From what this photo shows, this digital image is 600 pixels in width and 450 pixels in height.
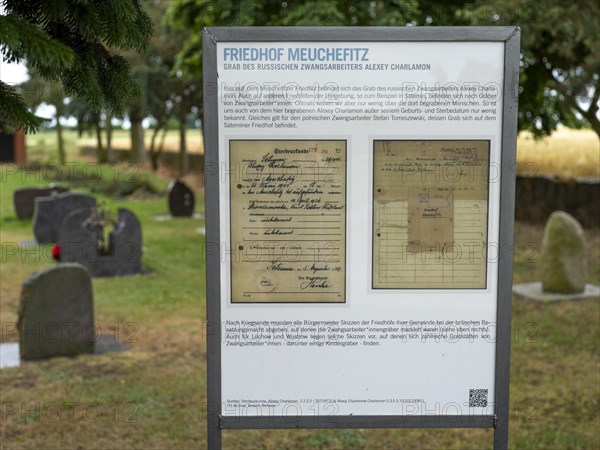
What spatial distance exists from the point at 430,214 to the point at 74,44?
1.89 meters

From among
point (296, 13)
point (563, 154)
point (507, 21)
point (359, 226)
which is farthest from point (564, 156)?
point (359, 226)

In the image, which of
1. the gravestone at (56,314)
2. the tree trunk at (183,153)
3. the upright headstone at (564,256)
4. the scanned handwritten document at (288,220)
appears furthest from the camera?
the tree trunk at (183,153)

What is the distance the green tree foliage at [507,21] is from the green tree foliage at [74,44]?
21.0 ft

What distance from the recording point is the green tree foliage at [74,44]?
8.30 feet

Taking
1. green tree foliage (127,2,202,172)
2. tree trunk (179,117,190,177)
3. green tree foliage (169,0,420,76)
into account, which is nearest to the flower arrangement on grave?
green tree foliage (169,0,420,76)

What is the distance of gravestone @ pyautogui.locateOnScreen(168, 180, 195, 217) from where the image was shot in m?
20.1

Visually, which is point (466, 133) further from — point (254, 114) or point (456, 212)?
point (254, 114)

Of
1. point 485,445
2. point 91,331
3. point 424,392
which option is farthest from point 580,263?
point 424,392

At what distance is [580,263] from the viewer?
34.6 feet

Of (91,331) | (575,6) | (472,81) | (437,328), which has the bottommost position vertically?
(91,331)

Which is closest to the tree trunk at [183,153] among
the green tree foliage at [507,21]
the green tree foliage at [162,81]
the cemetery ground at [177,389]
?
the green tree foliage at [162,81]

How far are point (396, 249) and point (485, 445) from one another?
9.31 ft

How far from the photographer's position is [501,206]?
3639 mm

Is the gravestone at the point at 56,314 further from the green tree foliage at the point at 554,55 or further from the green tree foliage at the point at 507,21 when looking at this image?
the green tree foliage at the point at 554,55
